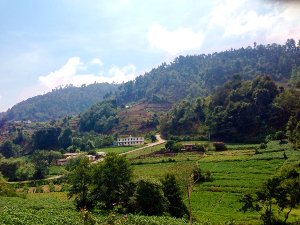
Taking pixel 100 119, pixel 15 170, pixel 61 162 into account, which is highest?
pixel 100 119

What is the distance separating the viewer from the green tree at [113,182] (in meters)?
47.1

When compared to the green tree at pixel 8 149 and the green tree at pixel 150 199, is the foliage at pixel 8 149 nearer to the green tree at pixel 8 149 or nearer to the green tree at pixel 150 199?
the green tree at pixel 8 149

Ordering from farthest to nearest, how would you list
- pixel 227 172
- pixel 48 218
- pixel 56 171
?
pixel 56 171
pixel 227 172
pixel 48 218

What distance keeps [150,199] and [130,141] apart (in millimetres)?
81224

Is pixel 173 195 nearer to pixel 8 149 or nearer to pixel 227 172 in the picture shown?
pixel 227 172

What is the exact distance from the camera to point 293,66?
181625 mm

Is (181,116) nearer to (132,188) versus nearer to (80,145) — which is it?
(80,145)

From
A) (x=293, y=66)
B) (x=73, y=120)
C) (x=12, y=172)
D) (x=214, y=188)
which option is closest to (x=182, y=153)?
(x=214, y=188)

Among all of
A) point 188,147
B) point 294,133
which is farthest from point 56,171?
point 294,133

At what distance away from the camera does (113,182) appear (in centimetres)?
4784

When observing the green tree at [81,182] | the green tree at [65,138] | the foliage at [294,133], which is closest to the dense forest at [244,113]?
the foliage at [294,133]

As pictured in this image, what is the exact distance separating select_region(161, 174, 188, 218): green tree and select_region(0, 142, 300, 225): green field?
1.01m

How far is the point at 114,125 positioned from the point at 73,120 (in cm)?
3456

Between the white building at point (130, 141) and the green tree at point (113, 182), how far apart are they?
72109 millimetres
